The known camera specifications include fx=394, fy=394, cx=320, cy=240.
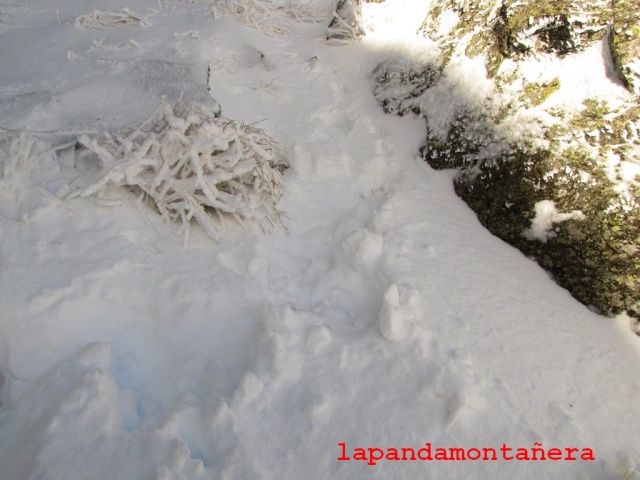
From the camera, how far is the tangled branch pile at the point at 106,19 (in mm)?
3042

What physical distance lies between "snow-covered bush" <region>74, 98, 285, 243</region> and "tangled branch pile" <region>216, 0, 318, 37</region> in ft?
7.20

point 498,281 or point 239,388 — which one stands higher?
point 498,281

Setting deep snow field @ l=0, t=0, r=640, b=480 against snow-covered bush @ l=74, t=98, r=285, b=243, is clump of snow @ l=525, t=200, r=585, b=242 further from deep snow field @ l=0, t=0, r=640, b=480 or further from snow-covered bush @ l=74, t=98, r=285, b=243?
snow-covered bush @ l=74, t=98, r=285, b=243

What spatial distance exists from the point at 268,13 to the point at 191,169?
2838 mm

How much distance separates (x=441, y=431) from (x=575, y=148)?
4.40 ft

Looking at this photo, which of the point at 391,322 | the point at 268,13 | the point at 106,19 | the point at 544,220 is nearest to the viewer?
the point at 391,322

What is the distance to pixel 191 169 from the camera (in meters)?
1.77

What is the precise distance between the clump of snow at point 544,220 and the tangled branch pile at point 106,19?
3243 mm

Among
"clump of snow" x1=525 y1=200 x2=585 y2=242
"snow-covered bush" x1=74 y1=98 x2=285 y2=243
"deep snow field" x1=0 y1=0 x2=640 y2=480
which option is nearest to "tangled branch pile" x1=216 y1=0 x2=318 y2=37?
"deep snow field" x1=0 y1=0 x2=640 y2=480

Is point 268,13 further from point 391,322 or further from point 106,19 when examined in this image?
point 391,322

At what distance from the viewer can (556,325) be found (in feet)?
4.89

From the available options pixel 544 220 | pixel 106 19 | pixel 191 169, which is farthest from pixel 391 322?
pixel 106 19

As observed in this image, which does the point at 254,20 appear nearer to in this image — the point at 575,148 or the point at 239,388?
the point at 575,148

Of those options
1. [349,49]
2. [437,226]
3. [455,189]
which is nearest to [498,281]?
[437,226]
